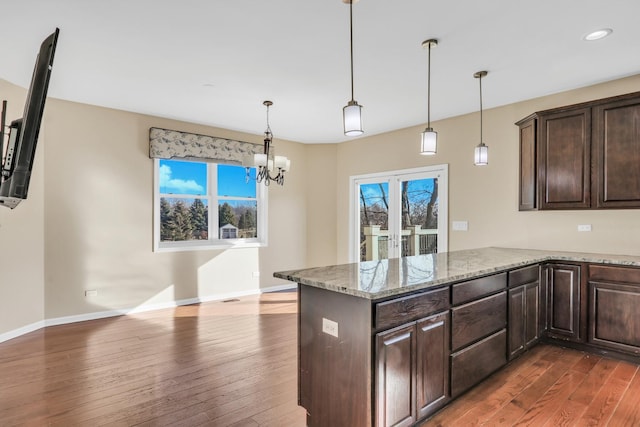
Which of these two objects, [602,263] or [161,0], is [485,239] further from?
[161,0]

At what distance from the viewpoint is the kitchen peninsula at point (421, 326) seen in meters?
1.87

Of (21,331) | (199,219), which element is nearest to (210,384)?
(21,331)

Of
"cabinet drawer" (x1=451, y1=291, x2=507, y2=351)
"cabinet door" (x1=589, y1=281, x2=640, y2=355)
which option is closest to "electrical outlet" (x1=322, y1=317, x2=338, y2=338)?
"cabinet drawer" (x1=451, y1=291, x2=507, y2=351)

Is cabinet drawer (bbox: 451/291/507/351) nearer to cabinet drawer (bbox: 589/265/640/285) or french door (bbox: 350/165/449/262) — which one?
cabinet drawer (bbox: 589/265/640/285)

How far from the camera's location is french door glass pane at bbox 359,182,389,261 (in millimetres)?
5883

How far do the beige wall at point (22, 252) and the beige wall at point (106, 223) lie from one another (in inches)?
3.6

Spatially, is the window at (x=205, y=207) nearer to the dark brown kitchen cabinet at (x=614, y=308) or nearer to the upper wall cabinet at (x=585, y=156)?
the upper wall cabinet at (x=585, y=156)

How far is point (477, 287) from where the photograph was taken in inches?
99.7

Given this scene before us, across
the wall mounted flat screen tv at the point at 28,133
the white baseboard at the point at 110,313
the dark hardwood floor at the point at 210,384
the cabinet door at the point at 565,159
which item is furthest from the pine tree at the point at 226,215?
the cabinet door at the point at 565,159

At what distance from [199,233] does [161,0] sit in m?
3.69

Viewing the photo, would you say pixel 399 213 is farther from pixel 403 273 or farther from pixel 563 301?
pixel 403 273

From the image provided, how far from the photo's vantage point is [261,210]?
20.0ft

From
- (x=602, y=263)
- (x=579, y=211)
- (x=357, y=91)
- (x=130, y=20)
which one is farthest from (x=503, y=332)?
(x=130, y=20)

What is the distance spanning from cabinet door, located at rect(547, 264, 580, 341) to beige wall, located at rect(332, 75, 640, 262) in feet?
2.04
